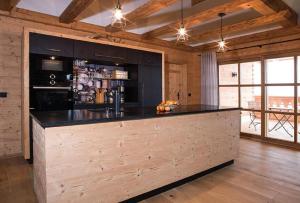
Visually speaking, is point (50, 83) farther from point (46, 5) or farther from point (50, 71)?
point (46, 5)

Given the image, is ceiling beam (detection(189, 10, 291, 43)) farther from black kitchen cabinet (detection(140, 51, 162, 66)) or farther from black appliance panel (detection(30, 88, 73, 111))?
black appliance panel (detection(30, 88, 73, 111))

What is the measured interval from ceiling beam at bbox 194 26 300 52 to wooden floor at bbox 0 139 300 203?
2.59 metres

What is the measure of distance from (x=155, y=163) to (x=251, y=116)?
155 inches

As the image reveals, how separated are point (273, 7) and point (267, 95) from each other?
7.60 ft

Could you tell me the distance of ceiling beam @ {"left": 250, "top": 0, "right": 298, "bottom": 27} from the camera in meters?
3.04

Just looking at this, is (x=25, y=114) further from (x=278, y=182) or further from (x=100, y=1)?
(x=278, y=182)

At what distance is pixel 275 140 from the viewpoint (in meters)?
4.70

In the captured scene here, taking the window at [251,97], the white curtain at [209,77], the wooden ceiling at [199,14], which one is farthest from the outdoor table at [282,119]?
the wooden ceiling at [199,14]

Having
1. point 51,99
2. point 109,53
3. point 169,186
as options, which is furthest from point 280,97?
point 51,99

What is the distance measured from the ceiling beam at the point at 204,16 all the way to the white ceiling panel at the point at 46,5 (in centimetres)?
190

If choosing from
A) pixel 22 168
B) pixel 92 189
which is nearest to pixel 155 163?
pixel 92 189

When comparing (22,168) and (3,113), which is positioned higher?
(3,113)

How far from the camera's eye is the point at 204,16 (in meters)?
3.60

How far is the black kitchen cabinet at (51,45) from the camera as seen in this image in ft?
10.7
